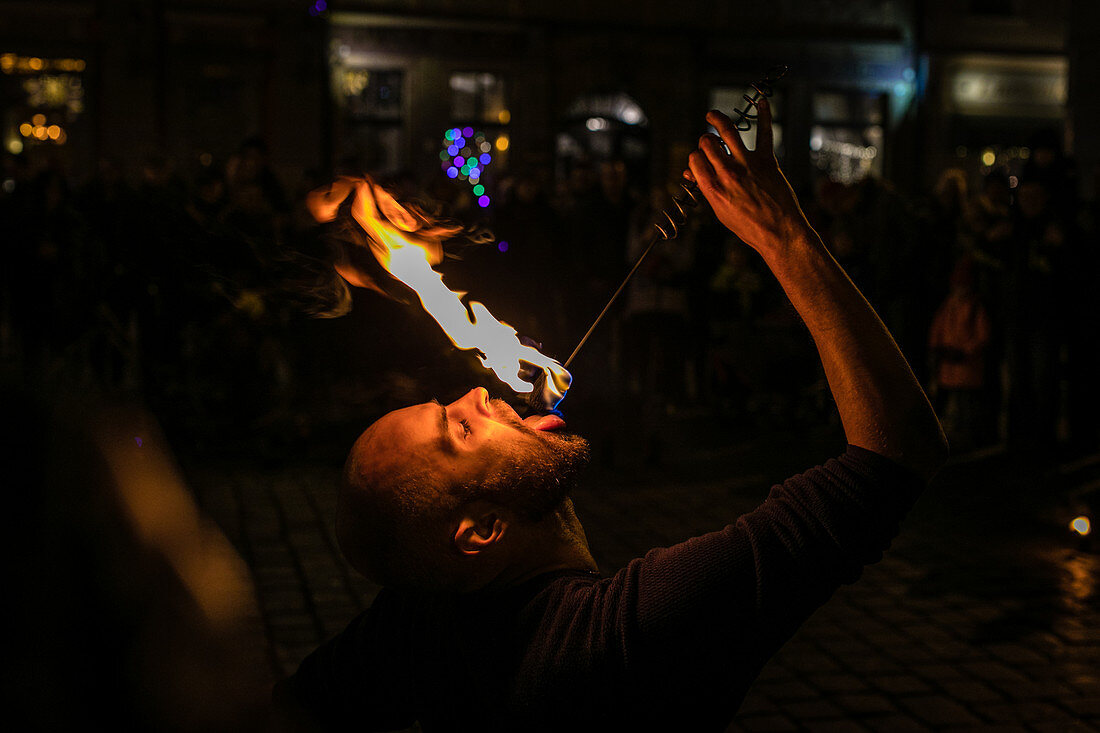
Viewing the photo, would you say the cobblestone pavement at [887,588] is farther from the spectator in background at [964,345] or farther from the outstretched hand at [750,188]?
the outstretched hand at [750,188]

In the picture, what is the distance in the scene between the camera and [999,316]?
895 centimetres

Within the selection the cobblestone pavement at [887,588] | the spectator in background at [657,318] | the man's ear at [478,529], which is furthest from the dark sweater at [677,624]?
the spectator in background at [657,318]

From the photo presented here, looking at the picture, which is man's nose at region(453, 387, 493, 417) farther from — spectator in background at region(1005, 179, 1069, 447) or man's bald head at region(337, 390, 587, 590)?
spectator in background at region(1005, 179, 1069, 447)

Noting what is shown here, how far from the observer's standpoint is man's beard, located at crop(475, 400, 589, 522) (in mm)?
1972

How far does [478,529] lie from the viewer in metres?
1.95

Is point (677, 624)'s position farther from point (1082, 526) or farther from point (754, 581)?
point (1082, 526)

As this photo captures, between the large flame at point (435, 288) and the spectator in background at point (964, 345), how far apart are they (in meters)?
6.91

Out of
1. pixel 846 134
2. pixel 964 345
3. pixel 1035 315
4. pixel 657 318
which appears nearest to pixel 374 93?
pixel 846 134

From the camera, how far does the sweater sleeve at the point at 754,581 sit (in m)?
1.67

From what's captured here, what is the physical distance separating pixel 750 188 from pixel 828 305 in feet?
0.66

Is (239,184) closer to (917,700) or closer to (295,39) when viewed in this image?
(917,700)

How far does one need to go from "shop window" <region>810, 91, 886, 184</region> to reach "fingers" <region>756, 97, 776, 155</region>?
852 inches

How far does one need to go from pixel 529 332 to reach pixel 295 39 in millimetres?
12954

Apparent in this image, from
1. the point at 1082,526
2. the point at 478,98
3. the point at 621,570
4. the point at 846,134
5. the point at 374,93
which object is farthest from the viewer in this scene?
the point at 846,134
